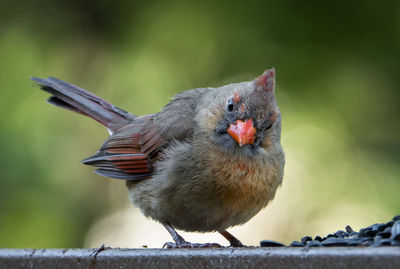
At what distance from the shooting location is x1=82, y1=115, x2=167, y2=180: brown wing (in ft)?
12.3

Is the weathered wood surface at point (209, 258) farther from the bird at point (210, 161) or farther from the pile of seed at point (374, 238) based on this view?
the bird at point (210, 161)

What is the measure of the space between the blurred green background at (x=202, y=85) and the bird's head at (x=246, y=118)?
1.43 m

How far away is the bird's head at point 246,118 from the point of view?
3.23 metres

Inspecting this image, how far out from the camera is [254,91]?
128 inches

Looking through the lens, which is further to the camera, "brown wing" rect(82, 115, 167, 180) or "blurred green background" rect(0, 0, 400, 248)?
"blurred green background" rect(0, 0, 400, 248)

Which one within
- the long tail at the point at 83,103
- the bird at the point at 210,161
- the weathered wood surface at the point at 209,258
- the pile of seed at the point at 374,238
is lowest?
the weathered wood surface at the point at 209,258

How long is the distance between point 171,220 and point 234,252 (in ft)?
4.25

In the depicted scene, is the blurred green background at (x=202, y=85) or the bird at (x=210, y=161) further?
the blurred green background at (x=202, y=85)

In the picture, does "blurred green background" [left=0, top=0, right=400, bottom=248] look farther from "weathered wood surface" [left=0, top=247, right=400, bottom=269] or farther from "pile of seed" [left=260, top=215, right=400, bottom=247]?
"weathered wood surface" [left=0, top=247, right=400, bottom=269]

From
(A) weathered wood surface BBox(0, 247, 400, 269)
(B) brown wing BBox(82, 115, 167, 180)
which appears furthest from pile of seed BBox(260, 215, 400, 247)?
(B) brown wing BBox(82, 115, 167, 180)

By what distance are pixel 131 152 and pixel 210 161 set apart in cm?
78

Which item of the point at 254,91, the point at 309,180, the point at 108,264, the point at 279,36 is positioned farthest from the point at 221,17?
the point at 108,264

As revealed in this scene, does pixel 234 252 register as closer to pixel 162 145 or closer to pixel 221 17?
pixel 162 145

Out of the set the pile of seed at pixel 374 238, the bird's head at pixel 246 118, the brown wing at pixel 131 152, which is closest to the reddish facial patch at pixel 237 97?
the bird's head at pixel 246 118
